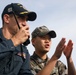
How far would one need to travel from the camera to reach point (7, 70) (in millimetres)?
3457

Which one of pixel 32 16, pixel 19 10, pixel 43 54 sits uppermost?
pixel 19 10

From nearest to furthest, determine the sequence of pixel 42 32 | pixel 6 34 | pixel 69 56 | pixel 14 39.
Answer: pixel 14 39 → pixel 6 34 → pixel 69 56 → pixel 42 32

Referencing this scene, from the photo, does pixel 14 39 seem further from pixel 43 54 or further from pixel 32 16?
pixel 43 54

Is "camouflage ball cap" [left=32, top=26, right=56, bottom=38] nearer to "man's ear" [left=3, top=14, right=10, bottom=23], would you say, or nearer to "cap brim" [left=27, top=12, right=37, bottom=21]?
"cap brim" [left=27, top=12, right=37, bottom=21]

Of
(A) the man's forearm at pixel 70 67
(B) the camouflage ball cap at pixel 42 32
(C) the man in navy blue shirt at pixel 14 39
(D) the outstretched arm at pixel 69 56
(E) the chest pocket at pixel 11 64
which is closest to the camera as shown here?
(C) the man in navy blue shirt at pixel 14 39

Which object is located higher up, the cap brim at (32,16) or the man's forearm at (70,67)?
the cap brim at (32,16)

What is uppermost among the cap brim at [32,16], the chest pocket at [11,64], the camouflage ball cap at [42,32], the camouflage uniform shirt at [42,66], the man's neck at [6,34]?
the cap brim at [32,16]

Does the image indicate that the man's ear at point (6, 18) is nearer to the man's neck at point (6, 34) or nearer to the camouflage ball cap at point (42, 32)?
the man's neck at point (6, 34)

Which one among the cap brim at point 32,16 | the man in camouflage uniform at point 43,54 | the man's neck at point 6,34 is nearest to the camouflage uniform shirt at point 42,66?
the man in camouflage uniform at point 43,54

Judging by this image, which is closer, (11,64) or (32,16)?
(11,64)

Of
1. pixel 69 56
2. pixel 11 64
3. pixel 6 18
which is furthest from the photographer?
pixel 69 56

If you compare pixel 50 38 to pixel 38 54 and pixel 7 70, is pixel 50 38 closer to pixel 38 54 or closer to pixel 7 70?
pixel 38 54

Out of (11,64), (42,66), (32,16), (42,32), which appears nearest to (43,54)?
(42,66)

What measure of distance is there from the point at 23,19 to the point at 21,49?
48 cm
